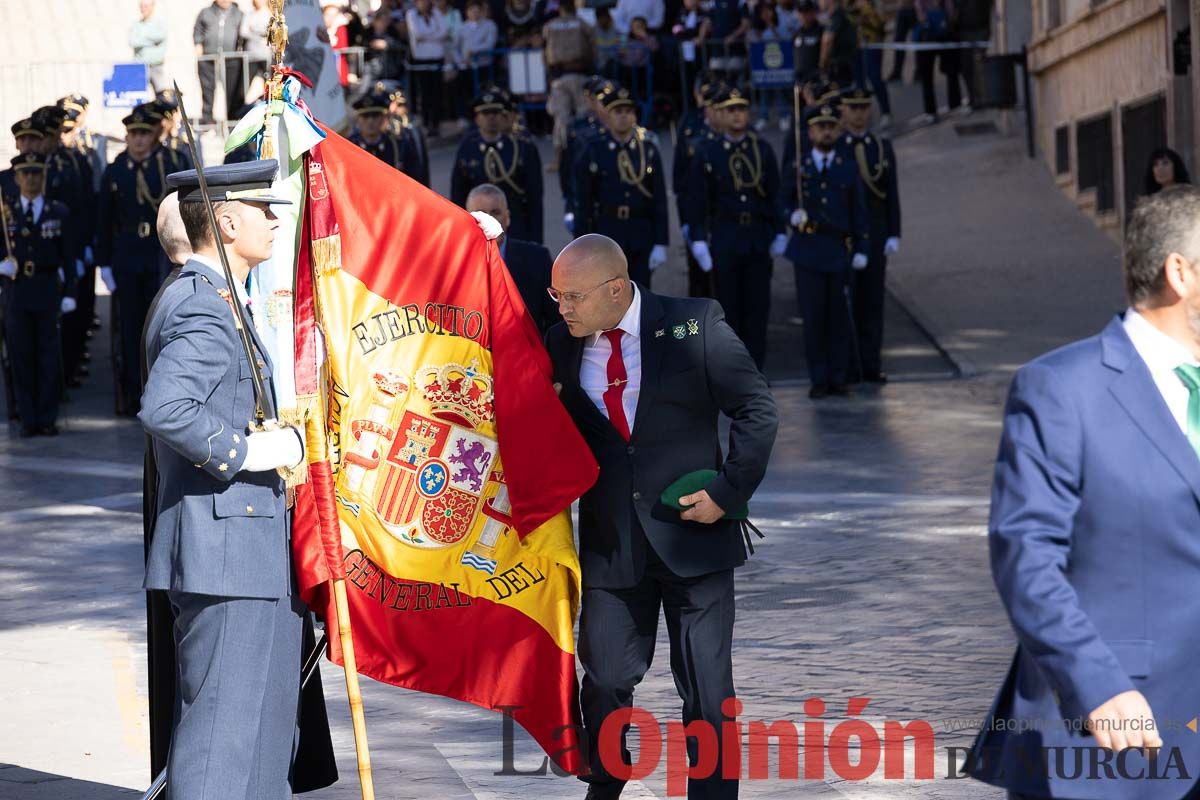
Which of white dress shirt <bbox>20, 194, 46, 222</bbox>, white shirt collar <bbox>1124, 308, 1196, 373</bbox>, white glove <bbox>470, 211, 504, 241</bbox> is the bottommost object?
white shirt collar <bbox>1124, 308, 1196, 373</bbox>

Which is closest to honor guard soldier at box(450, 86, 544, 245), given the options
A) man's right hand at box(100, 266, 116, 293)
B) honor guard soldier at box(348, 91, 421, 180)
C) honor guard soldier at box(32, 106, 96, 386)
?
honor guard soldier at box(348, 91, 421, 180)

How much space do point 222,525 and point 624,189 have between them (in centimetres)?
1091

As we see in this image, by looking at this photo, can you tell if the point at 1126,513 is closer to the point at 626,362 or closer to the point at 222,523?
the point at 626,362

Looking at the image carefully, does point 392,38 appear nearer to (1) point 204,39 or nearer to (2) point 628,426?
(1) point 204,39

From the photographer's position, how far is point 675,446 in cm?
563

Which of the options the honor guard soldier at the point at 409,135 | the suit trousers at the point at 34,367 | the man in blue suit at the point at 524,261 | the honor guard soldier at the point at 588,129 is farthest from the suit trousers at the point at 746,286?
the man in blue suit at the point at 524,261

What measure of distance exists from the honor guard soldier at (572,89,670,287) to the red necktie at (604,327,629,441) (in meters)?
9.84

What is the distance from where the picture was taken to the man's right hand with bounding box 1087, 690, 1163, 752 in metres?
3.61

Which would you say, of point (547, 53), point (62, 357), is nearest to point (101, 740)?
point (62, 357)

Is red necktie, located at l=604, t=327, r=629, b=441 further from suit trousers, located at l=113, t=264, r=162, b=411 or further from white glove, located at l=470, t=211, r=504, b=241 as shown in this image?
suit trousers, located at l=113, t=264, r=162, b=411

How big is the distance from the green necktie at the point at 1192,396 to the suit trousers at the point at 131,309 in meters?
12.2

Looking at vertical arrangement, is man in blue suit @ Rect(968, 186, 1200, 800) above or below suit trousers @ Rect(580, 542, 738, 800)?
above

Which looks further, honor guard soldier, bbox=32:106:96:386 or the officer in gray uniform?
honor guard soldier, bbox=32:106:96:386

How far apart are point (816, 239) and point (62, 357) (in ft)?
22.0
